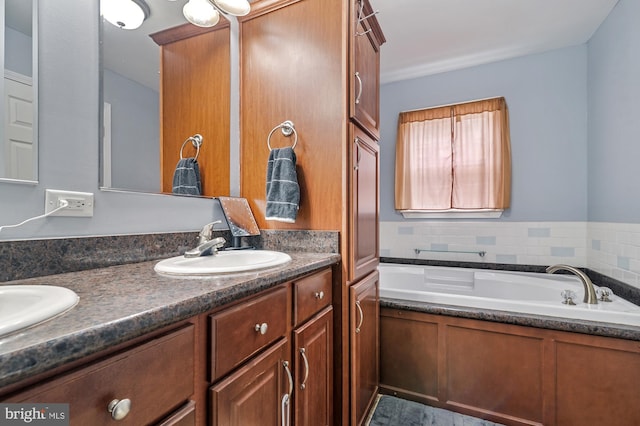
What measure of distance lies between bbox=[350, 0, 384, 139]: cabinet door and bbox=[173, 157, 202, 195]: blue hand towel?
2.73ft

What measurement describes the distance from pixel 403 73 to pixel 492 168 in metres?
1.30

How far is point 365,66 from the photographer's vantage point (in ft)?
5.44

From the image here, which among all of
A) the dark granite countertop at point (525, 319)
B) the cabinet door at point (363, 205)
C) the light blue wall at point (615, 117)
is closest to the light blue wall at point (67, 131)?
the cabinet door at point (363, 205)

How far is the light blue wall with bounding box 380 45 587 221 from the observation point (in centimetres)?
252

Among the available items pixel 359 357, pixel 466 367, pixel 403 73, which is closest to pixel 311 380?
pixel 359 357

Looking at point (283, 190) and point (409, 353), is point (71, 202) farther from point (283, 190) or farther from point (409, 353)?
point (409, 353)

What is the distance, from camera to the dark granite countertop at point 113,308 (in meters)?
0.40

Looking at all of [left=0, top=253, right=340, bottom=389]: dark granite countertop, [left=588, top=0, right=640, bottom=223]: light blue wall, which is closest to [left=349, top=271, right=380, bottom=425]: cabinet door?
[left=0, top=253, right=340, bottom=389]: dark granite countertop

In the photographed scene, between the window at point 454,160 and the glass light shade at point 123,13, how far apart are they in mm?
2427

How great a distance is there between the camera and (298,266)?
106 centimetres

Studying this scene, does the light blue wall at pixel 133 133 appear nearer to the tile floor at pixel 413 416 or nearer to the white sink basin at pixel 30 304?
the white sink basin at pixel 30 304

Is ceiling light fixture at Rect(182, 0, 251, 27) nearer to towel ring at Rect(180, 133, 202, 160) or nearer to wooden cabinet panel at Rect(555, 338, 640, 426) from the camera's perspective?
towel ring at Rect(180, 133, 202, 160)

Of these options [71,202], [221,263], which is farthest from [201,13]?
[221,263]

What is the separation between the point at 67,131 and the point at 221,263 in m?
0.67
